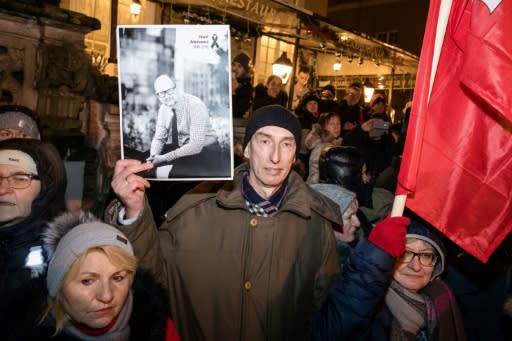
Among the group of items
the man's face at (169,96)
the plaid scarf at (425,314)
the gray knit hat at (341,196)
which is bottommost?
the plaid scarf at (425,314)

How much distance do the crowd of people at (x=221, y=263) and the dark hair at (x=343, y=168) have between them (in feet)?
1.75

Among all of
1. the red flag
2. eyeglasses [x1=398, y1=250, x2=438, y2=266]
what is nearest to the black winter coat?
the red flag

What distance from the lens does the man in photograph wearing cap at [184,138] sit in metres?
1.87

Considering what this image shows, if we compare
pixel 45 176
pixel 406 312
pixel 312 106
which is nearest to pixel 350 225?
pixel 406 312

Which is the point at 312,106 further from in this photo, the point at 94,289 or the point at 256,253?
the point at 94,289

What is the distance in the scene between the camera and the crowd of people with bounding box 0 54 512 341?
1.81m

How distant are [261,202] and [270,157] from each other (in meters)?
0.25

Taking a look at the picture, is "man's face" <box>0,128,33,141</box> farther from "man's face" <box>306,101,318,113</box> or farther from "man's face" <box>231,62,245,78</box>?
"man's face" <box>306,101,318,113</box>

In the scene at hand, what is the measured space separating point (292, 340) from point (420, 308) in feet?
2.49

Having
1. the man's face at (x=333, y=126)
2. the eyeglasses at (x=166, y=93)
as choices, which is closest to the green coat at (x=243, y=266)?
the eyeglasses at (x=166, y=93)

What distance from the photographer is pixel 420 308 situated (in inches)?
94.7

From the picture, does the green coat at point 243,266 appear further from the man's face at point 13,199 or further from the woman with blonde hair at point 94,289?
the man's face at point 13,199

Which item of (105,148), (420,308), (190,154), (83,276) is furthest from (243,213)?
(105,148)

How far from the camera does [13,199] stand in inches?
86.9
